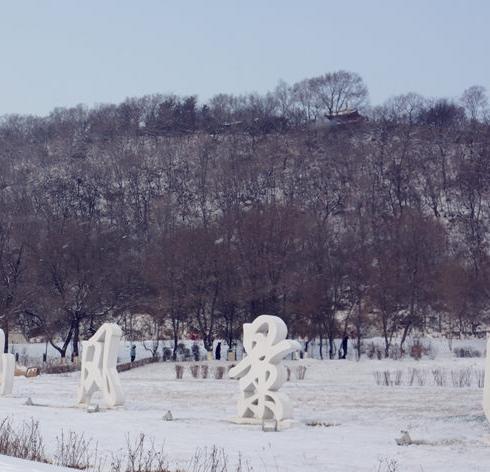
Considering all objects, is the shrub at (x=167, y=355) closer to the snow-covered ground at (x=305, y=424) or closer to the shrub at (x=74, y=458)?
the snow-covered ground at (x=305, y=424)

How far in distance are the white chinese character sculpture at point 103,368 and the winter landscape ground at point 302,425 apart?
0.56 metres

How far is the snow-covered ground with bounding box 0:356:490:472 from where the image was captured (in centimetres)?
1345

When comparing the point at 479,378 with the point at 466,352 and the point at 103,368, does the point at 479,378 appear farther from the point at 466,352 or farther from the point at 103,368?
the point at 466,352

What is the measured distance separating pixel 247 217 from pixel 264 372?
38548 millimetres

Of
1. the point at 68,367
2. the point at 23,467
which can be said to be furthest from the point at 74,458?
the point at 68,367

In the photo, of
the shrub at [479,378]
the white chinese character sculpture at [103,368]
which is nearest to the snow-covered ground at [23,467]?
the white chinese character sculpture at [103,368]

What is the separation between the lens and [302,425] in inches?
705

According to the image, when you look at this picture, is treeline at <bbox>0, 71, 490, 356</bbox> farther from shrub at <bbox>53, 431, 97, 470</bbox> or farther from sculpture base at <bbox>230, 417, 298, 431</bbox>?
shrub at <bbox>53, 431, 97, 470</bbox>

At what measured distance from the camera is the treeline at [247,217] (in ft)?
176

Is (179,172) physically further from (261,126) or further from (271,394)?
(271,394)

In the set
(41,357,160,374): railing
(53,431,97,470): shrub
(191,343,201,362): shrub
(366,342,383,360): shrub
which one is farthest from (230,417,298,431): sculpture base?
(191,343,201,362): shrub

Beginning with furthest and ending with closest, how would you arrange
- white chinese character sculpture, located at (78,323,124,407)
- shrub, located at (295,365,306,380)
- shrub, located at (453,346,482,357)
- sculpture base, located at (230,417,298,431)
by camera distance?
shrub, located at (453,346,482,357) < shrub, located at (295,365,306,380) < white chinese character sculpture, located at (78,323,124,407) < sculpture base, located at (230,417,298,431)

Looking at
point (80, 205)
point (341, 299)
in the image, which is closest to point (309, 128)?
point (80, 205)

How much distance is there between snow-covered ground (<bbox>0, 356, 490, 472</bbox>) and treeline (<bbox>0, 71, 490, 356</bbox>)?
2118cm
